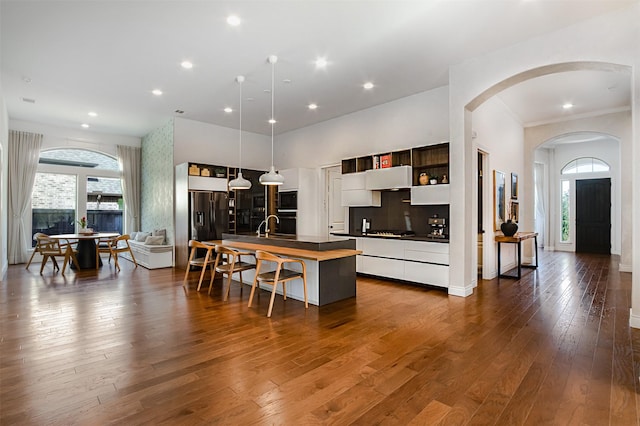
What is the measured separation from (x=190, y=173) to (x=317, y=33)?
170 inches

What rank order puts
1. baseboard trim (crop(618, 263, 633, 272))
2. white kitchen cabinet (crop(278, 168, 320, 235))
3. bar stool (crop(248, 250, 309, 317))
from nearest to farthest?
bar stool (crop(248, 250, 309, 317)) < baseboard trim (crop(618, 263, 633, 272)) < white kitchen cabinet (crop(278, 168, 320, 235))

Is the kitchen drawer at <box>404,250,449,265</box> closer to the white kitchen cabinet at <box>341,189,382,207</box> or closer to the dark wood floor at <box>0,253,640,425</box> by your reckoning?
the dark wood floor at <box>0,253,640,425</box>

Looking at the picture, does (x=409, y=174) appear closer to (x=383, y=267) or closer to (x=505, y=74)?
(x=383, y=267)

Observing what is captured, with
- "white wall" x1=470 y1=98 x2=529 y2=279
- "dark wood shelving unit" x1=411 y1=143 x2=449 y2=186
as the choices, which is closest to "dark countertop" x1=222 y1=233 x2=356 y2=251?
"dark wood shelving unit" x1=411 y1=143 x2=449 y2=186

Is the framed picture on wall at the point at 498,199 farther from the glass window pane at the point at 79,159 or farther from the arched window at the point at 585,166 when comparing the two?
the glass window pane at the point at 79,159

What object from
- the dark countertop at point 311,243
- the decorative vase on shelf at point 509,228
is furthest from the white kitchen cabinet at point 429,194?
the decorative vase on shelf at point 509,228

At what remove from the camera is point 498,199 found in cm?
613

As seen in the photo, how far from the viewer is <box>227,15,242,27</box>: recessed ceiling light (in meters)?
3.45

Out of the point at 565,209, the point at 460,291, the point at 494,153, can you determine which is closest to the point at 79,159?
the point at 460,291

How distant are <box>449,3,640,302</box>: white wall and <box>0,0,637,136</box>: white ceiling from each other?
0.14 metres

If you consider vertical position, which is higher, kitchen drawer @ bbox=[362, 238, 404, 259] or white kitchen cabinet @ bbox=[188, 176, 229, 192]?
white kitchen cabinet @ bbox=[188, 176, 229, 192]

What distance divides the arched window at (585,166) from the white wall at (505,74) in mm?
7176

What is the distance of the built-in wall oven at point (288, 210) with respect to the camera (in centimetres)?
782

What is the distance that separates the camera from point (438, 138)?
550 cm
